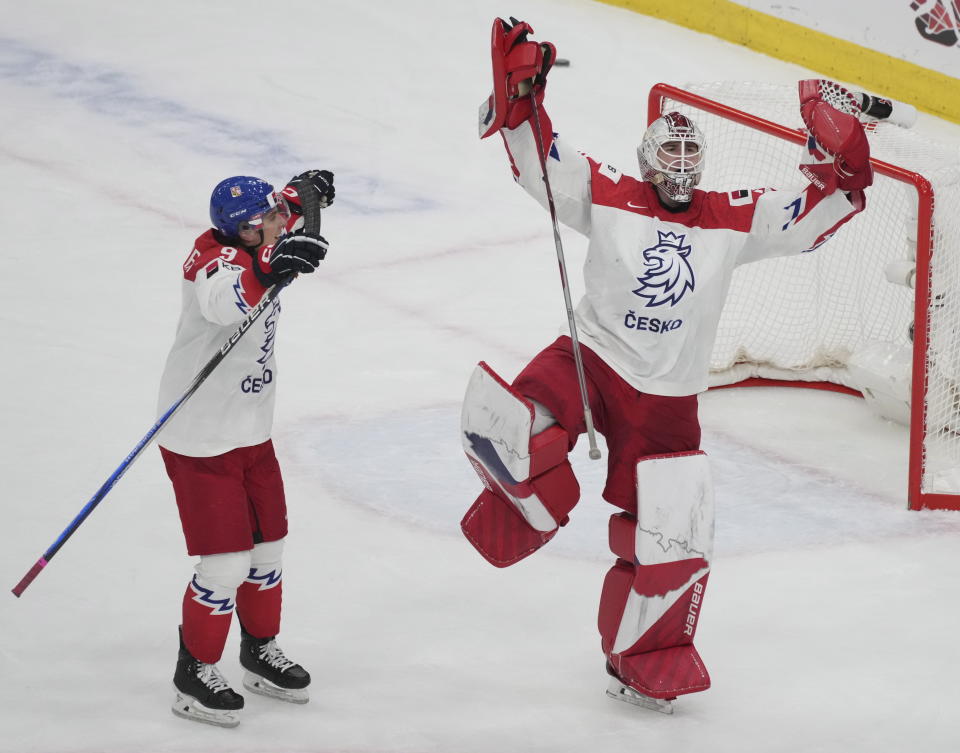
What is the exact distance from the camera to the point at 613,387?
322 cm

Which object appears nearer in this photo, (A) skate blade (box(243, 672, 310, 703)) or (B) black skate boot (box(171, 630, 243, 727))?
(B) black skate boot (box(171, 630, 243, 727))

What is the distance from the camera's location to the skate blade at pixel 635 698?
3295mm

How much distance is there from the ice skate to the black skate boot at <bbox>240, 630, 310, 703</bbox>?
0.12 metres

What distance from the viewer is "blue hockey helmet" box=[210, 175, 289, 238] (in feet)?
9.88

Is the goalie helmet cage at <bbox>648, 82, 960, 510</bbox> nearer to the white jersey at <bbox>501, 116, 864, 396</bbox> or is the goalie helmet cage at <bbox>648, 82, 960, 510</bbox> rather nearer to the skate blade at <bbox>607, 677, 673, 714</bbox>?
the white jersey at <bbox>501, 116, 864, 396</bbox>

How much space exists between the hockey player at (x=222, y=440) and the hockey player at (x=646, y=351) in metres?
0.44

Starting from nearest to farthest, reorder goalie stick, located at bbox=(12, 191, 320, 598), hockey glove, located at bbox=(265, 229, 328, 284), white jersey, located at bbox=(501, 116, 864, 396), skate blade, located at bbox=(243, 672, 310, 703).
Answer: hockey glove, located at bbox=(265, 229, 328, 284) → goalie stick, located at bbox=(12, 191, 320, 598) → white jersey, located at bbox=(501, 116, 864, 396) → skate blade, located at bbox=(243, 672, 310, 703)

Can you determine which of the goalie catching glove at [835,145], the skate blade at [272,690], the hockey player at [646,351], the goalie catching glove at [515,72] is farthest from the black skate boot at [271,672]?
the goalie catching glove at [835,145]

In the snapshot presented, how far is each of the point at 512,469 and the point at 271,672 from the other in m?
0.68

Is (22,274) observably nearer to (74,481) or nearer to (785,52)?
(74,481)

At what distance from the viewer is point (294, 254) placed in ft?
9.35

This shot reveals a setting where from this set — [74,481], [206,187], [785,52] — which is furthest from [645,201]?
[785,52]

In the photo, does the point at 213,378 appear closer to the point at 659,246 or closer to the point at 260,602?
the point at 260,602

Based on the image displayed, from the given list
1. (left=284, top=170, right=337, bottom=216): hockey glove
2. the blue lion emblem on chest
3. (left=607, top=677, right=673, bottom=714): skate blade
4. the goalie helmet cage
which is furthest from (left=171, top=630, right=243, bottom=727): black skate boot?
the goalie helmet cage
